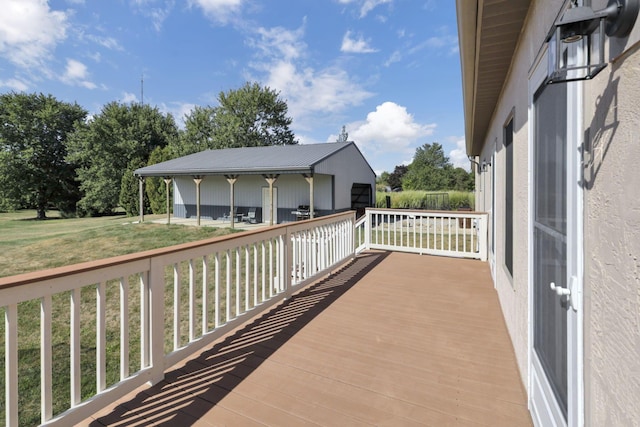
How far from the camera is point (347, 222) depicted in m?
5.92

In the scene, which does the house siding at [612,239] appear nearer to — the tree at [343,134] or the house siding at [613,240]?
the house siding at [613,240]

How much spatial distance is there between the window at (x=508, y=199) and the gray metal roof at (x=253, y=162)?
9.85 m

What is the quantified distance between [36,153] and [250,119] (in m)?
18.5

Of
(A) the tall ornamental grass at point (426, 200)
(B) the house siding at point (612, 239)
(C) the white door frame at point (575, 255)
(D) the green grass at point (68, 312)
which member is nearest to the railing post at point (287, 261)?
(D) the green grass at point (68, 312)

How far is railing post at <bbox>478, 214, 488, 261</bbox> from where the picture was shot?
581 centimetres

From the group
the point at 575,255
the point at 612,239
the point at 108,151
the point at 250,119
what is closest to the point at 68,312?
the point at 575,255

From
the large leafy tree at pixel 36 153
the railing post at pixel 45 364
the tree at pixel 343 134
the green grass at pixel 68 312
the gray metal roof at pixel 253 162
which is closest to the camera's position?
the railing post at pixel 45 364

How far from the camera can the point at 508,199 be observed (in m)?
3.17

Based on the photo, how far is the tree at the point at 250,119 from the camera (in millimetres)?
28234

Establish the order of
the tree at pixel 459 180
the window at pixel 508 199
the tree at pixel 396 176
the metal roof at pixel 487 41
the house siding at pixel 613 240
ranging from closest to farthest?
the house siding at pixel 613 240, the metal roof at pixel 487 41, the window at pixel 508 199, the tree at pixel 459 180, the tree at pixel 396 176

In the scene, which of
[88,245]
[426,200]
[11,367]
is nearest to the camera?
[11,367]

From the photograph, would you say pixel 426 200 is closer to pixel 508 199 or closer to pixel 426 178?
pixel 508 199

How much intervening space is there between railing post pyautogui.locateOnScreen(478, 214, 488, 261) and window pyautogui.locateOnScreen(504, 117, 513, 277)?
265cm

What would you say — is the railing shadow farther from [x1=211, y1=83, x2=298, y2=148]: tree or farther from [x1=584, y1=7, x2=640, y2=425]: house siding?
[x1=211, y1=83, x2=298, y2=148]: tree
